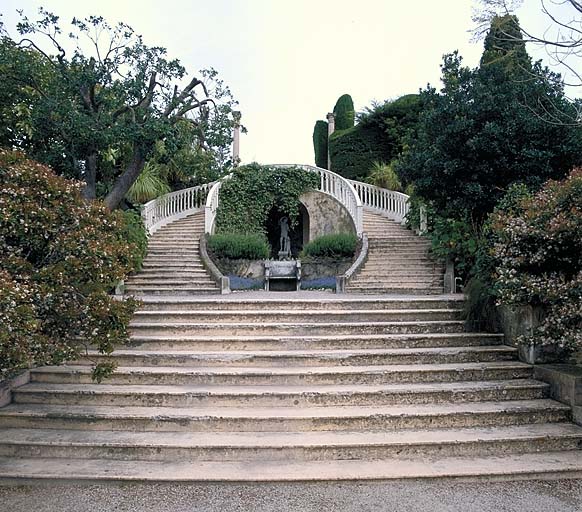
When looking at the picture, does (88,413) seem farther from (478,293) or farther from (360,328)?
(478,293)

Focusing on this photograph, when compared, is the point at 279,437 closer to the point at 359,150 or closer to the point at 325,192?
the point at 325,192

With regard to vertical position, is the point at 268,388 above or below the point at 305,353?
below

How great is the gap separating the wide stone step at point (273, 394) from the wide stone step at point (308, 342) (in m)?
0.80

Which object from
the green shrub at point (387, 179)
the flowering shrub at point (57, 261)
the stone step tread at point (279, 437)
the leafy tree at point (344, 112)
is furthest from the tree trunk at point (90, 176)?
the leafy tree at point (344, 112)

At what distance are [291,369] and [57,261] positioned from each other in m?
2.59

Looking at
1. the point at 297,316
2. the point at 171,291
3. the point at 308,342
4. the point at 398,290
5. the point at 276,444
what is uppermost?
the point at 398,290

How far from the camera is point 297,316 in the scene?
614 centimetres

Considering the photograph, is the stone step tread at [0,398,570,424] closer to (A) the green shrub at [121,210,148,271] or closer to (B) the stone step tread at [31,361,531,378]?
(B) the stone step tread at [31,361,531,378]

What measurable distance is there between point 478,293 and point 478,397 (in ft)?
5.49

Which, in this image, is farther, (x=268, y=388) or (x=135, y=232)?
(x=135, y=232)

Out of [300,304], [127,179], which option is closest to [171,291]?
[127,179]

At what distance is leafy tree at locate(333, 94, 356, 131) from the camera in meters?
25.9

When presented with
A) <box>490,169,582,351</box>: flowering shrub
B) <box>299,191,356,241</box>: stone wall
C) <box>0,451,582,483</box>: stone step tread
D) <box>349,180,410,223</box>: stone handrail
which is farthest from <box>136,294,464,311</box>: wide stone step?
<box>299,191,356,241</box>: stone wall

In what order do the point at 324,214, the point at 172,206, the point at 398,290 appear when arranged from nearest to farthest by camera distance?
1. the point at 398,290
2. the point at 172,206
3. the point at 324,214
